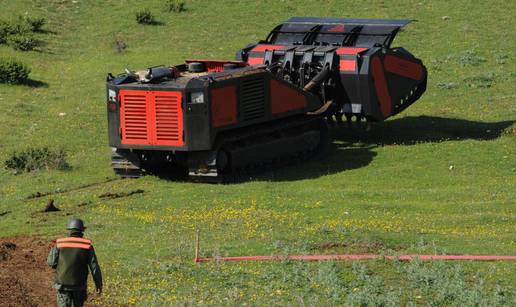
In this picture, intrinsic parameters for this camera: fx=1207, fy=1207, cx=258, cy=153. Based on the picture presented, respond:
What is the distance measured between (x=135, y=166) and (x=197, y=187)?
2095mm

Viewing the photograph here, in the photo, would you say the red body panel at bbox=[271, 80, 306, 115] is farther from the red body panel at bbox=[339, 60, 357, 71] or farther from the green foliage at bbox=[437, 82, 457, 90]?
the green foliage at bbox=[437, 82, 457, 90]

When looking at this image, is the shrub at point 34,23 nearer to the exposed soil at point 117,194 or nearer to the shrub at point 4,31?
the shrub at point 4,31

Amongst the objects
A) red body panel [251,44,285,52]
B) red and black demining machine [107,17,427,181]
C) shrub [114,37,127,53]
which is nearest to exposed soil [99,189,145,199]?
red and black demining machine [107,17,427,181]

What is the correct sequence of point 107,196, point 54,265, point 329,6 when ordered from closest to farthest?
1. point 54,265
2. point 107,196
3. point 329,6

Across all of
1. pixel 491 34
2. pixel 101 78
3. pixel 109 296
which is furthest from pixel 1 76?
pixel 109 296

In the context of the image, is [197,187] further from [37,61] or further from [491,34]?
[491,34]

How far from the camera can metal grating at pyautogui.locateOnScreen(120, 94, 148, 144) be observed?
28.4 m

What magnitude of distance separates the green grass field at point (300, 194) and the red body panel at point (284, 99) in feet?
5.10

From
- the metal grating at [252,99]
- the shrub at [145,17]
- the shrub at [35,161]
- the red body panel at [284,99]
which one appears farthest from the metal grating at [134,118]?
the shrub at [145,17]

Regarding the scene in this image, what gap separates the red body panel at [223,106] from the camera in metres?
28.3

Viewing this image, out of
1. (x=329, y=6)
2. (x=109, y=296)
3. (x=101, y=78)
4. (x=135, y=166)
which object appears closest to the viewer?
(x=109, y=296)

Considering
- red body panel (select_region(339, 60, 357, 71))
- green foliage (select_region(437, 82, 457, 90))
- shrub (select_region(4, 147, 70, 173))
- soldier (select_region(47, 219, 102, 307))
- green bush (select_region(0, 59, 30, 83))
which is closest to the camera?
soldier (select_region(47, 219, 102, 307))

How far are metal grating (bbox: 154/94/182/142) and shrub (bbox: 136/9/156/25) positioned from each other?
24911 mm

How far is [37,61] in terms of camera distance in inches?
1841
